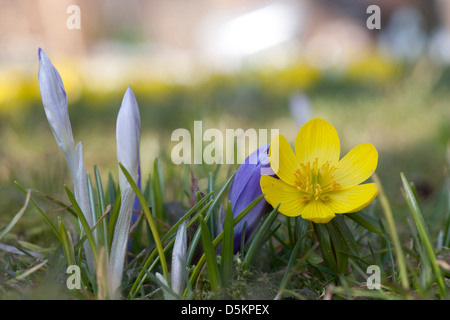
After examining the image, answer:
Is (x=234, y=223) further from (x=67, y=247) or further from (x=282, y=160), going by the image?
(x=67, y=247)

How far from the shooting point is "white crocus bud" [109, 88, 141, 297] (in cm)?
Answer: 66

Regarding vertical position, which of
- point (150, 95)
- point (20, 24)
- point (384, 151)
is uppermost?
point (20, 24)

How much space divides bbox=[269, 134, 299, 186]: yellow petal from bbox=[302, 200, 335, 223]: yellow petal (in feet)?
0.15

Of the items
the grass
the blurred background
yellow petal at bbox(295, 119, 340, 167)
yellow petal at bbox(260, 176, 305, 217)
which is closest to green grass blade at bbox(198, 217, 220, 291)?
the grass

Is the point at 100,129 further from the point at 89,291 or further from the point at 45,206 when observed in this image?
the point at 89,291

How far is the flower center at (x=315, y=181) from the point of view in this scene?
0.74 meters

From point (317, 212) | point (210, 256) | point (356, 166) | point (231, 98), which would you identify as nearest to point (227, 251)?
point (210, 256)

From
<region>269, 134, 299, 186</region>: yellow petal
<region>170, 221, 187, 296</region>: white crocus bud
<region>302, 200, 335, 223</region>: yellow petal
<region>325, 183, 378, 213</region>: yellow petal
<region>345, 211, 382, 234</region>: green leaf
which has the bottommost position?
<region>170, 221, 187, 296</region>: white crocus bud

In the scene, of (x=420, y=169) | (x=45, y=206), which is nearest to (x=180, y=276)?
(x=45, y=206)

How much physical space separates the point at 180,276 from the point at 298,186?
229 millimetres

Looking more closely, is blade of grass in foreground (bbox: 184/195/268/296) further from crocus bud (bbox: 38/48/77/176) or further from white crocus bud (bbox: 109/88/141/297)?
crocus bud (bbox: 38/48/77/176)

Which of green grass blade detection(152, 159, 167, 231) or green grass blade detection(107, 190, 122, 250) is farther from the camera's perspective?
green grass blade detection(152, 159, 167, 231)

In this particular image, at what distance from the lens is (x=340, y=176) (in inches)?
30.8

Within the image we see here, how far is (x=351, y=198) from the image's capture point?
2.41ft
